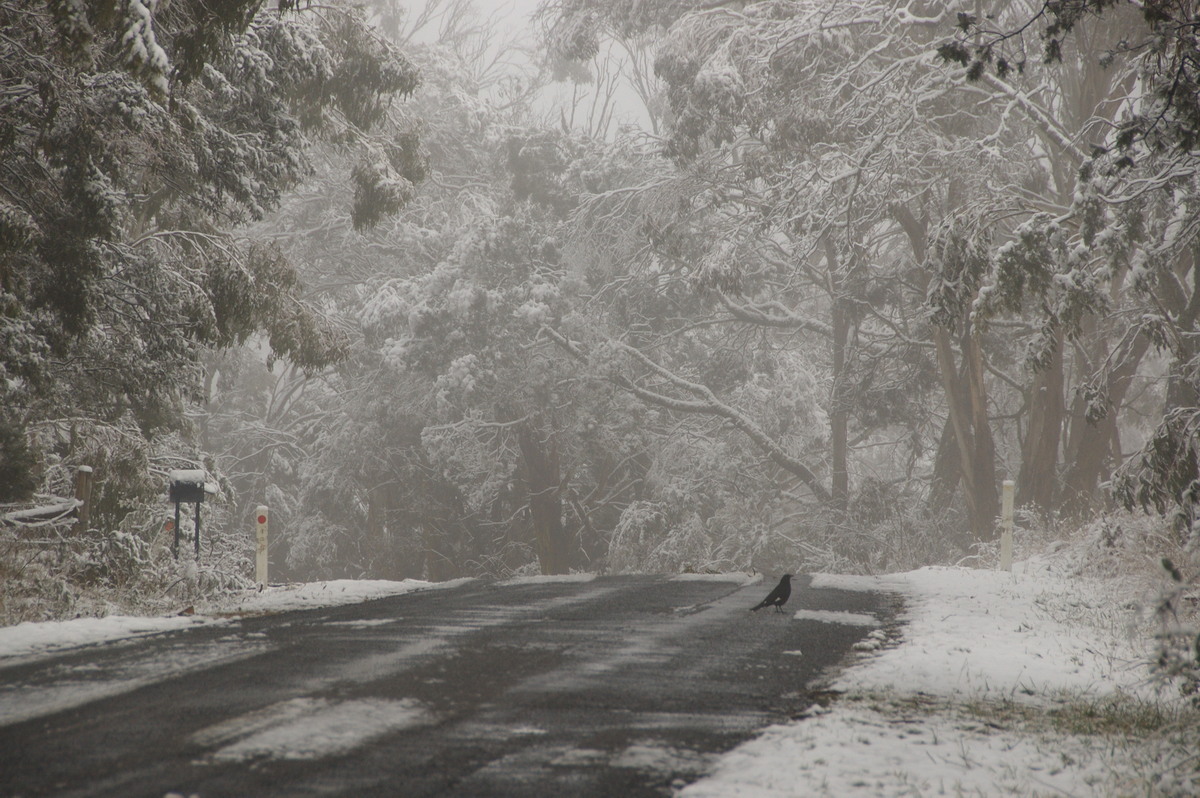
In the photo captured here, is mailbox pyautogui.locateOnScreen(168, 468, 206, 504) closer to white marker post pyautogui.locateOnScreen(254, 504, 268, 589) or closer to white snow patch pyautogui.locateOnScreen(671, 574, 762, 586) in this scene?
white marker post pyautogui.locateOnScreen(254, 504, 268, 589)

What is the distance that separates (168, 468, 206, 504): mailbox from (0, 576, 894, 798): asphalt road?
137 inches

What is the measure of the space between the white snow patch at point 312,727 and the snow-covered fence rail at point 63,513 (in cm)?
746

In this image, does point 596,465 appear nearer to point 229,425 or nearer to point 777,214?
point 777,214

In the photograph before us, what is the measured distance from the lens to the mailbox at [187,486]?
1098 centimetres

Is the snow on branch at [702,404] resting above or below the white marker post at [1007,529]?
above

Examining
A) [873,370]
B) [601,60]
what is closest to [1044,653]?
[873,370]

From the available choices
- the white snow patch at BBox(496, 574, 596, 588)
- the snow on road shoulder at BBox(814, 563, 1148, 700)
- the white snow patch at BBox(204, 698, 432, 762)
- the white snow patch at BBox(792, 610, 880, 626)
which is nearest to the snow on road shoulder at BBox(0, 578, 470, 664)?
the white snow patch at BBox(496, 574, 596, 588)

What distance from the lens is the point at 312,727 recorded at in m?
4.29

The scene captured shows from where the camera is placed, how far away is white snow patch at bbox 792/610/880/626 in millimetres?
8348

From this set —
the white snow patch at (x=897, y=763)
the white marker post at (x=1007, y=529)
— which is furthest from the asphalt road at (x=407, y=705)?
the white marker post at (x=1007, y=529)

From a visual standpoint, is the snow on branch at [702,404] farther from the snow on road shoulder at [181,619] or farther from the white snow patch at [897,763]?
the white snow patch at [897,763]

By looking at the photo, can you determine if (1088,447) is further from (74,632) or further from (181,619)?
(74,632)

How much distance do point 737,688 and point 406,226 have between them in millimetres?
Result: 27742

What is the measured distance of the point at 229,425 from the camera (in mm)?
37875
